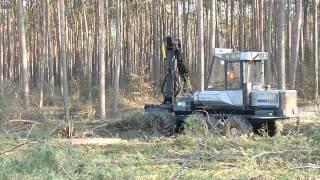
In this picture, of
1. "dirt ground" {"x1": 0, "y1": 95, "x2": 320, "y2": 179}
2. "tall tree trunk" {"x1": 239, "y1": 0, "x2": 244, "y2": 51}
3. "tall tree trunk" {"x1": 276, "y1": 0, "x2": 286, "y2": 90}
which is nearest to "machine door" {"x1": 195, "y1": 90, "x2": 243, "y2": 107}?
"dirt ground" {"x1": 0, "y1": 95, "x2": 320, "y2": 179}

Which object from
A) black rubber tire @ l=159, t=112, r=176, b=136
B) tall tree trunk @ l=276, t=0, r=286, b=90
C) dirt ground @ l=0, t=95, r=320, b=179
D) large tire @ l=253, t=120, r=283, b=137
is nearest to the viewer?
dirt ground @ l=0, t=95, r=320, b=179

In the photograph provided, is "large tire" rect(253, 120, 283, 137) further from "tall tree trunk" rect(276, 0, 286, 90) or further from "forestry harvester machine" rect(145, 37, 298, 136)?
"tall tree trunk" rect(276, 0, 286, 90)

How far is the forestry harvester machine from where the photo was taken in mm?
14125

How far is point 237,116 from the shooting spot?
14305 millimetres

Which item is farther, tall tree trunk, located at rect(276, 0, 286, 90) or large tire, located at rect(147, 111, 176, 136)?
tall tree trunk, located at rect(276, 0, 286, 90)

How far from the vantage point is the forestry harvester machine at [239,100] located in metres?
14.1

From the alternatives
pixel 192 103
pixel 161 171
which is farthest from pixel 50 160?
pixel 192 103

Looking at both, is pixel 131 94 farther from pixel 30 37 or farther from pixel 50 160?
pixel 50 160

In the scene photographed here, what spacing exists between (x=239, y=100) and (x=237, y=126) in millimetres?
756

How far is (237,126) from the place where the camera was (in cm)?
1408

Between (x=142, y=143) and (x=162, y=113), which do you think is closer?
(x=142, y=143)


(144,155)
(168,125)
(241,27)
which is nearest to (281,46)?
(168,125)

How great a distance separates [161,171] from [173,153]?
2.20 metres

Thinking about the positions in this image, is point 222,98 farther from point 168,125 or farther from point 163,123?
point 163,123
